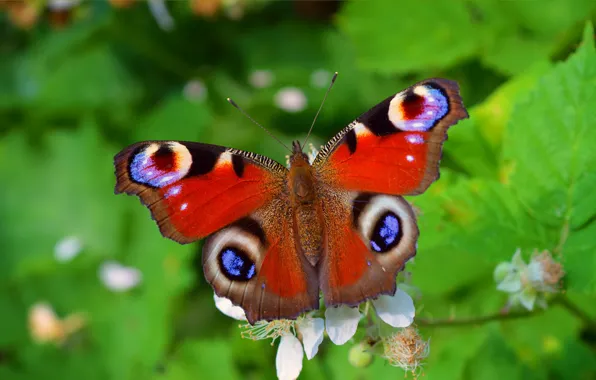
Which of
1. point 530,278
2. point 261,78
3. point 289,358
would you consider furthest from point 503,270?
point 261,78

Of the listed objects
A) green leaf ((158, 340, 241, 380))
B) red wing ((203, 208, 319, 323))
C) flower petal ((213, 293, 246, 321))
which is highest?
red wing ((203, 208, 319, 323))

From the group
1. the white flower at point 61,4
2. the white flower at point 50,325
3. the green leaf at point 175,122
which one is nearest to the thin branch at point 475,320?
the white flower at point 50,325

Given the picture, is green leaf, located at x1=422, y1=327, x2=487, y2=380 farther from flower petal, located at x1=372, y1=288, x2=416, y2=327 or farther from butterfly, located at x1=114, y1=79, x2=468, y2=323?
butterfly, located at x1=114, y1=79, x2=468, y2=323

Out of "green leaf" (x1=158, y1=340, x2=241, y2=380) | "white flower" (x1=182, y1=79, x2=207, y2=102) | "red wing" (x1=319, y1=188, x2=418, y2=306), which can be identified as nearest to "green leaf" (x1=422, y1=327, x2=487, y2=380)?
"red wing" (x1=319, y1=188, x2=418, y2=306)

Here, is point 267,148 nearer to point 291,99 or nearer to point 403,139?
point 291,99

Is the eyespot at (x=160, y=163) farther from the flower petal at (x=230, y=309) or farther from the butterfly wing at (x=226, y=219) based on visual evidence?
the flower petal at (x=230, y=309)

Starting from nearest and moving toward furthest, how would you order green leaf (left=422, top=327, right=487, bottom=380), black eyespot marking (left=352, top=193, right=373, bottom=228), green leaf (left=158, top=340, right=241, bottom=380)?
1. black eyespot marking (left=352, top=193, right=373, bottom=228)
2. green leaf (left=422, top=327, right=487, bottom=380)
3. green leaf (left=158, top=340, right=241, bottom=380)

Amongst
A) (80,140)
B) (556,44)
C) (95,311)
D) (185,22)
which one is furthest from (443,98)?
(185,22)
